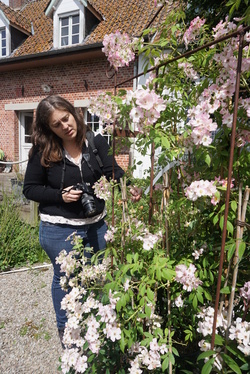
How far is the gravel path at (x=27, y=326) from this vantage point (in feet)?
6.59

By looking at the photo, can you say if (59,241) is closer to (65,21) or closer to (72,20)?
(72,20)

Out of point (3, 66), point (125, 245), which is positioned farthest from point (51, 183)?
point (3, 66)

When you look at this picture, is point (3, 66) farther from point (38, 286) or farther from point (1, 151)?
point (38, 286)

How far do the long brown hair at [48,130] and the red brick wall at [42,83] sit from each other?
607 cm

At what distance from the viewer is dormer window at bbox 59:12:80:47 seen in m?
Result: 8.77

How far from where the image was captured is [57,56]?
840 centimetres

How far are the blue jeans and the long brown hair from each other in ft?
1.40

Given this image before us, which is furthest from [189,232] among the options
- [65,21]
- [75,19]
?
[65,21]

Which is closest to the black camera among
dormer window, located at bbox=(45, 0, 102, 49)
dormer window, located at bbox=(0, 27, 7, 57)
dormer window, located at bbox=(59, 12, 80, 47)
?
dormer window, located at bbox=(45, 0, 102, 49)

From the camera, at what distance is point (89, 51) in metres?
7.88

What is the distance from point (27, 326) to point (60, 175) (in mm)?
1478

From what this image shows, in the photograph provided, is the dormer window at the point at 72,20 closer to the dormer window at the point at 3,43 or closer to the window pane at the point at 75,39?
the window pane at the point at 75,39

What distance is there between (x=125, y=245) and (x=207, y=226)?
1.37ft

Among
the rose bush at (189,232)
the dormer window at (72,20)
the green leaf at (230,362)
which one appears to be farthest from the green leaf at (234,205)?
the dormer window at (72,20)
